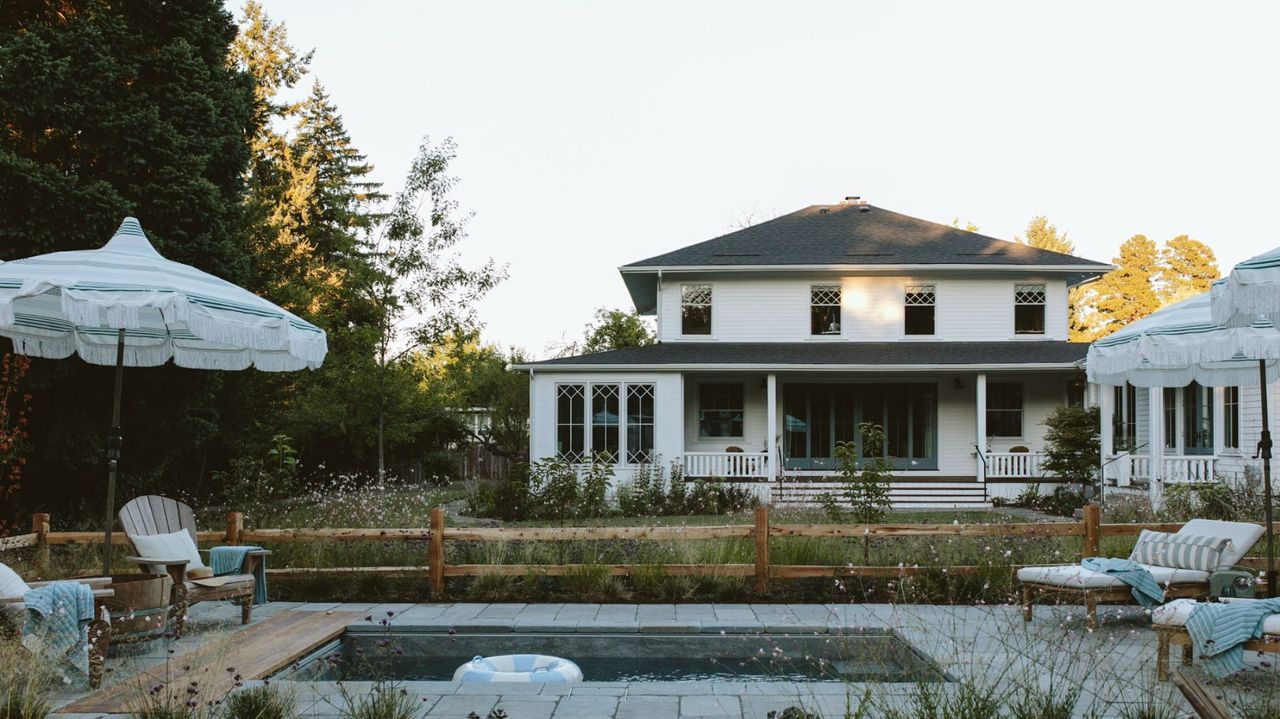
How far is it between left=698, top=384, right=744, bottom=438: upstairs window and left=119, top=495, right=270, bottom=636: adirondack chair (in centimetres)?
1339

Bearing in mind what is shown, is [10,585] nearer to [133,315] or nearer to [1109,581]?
[133,315]

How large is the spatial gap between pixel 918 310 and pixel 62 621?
60.8 ft

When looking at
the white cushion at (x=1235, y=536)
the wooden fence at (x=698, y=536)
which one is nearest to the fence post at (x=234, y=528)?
the wooden fence at (x=698, y=536)

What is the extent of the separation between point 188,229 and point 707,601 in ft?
34.4

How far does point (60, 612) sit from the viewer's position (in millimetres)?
5871

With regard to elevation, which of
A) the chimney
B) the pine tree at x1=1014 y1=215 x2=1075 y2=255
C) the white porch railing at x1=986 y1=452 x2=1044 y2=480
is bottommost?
the white porch railing at x1=986 y1=452 x2=1044 y2=480

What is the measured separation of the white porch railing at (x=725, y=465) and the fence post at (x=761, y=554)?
403 inches

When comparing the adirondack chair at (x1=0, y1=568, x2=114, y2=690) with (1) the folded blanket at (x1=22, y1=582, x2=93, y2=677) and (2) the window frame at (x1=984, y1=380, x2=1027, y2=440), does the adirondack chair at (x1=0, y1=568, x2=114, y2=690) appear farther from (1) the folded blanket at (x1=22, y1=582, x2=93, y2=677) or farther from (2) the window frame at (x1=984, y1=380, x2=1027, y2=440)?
(2) the window frame at (x1=984, y1=380, x2=1027, y2=440)

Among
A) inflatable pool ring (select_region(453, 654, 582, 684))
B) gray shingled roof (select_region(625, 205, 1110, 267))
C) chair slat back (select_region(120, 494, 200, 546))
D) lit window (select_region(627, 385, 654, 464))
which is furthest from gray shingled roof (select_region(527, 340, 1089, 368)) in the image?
inflatable pool ring (select_region(453, 654, 582, 684))

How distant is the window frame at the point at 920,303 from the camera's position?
21344 millimetres

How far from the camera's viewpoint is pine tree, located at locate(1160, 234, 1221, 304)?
137 ft

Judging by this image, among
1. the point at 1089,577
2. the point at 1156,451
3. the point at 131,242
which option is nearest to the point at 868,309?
the point at 1156,451

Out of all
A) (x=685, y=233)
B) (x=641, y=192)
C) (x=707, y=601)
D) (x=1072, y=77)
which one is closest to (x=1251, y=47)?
(x=1072, y=77)

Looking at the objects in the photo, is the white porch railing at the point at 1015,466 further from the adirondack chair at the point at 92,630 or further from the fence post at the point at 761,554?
the adirondack chair at the point at 92,630
